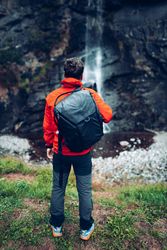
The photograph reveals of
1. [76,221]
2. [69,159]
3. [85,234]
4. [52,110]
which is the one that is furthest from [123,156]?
[52,110]

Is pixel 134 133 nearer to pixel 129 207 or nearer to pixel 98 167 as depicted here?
pixel 98 167

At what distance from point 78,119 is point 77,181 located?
→ 1032 millimetres

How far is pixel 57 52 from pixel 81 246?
44.1 ft

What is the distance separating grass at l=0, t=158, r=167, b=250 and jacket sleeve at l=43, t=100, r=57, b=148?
1.52 metres

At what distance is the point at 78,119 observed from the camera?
4211mm

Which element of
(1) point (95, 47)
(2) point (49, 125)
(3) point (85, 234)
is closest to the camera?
(2) point (49, 125)

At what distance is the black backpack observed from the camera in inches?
166

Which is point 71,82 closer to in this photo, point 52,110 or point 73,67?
point 73,67

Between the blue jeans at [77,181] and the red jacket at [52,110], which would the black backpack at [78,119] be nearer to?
the red jacket at [52,110]

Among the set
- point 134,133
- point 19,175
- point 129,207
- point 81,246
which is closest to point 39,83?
point 134,133

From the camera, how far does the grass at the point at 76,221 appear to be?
489 centimetres

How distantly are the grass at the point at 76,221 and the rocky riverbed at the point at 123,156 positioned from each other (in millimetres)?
4235

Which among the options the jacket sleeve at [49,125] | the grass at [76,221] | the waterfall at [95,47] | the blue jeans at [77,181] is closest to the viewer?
the jacket sleeve at [49,125]

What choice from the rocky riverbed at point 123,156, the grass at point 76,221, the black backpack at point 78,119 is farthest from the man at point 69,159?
the rocky riverbed at point 123,156
